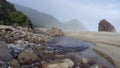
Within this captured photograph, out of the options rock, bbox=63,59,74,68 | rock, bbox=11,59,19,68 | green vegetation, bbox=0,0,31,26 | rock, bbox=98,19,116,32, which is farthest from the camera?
rock, bbox=98,19,116,32

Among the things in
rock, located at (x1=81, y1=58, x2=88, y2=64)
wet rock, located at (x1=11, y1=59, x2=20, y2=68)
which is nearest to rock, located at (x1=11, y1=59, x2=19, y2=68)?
wet rock, located at (x1=11, y1=59, x2=20, y2=68)

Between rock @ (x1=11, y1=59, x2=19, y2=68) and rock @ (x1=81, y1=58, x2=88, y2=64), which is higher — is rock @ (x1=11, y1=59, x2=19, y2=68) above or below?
above

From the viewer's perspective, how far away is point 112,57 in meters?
18.0

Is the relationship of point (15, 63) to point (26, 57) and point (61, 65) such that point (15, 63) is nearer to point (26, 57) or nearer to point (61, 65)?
point (26, 57)

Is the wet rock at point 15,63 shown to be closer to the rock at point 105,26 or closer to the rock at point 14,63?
the rock at point 14,63

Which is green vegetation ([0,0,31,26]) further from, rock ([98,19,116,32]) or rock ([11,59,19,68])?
rock ([98,19,116,32])

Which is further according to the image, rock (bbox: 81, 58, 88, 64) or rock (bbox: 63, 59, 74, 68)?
rock (bbox: 81, 58, 88, 64)

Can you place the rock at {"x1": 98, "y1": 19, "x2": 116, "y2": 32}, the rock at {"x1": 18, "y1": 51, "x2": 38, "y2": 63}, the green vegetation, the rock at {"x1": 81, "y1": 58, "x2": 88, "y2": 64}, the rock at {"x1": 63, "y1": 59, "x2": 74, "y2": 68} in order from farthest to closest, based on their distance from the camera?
the rock at {"x1": 98, "y1": 19, "x2": 116, "y2": 32} → the green vegetation → the rock at {"x1": 81, "y1": 58, "x2": 88, "y2": 64} → the rock at {"x1": 18, "y1": 51, "x2": 38, "y2": 63} → the rock at {"x1": 63, "y1": 59, "x2": 74, "y2": 68}

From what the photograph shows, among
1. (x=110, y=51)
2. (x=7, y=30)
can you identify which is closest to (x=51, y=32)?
(x=7, y=30)

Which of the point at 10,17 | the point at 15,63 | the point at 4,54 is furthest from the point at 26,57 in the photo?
the point at 10,17

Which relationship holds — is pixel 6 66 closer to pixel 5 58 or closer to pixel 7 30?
pixel 5 58

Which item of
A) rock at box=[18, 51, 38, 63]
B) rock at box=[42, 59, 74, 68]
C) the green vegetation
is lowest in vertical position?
rock at box=[42, 59, 74, 68]

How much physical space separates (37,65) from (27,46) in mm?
3790

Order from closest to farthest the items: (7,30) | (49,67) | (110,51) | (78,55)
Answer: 1. (49,67)
2. (78,55)
3. (110,51)
4. (7,30)
